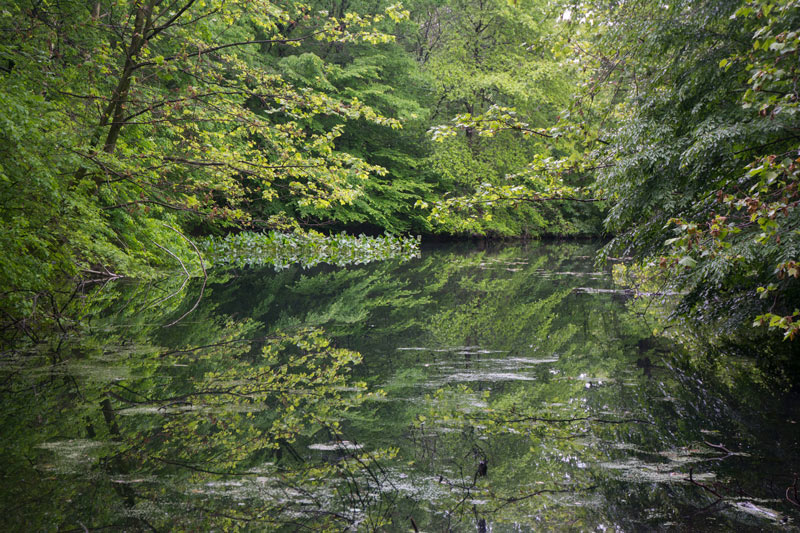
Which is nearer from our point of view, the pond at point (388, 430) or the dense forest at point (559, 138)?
the pond at point (388, 430)

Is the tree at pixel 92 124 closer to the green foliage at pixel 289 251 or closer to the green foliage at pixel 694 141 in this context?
the green foliage at pixel 694 141

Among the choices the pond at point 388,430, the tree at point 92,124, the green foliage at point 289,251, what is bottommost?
the pond at point 388,430

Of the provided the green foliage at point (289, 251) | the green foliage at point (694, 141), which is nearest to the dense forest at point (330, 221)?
the green foliage at point (694, 141)

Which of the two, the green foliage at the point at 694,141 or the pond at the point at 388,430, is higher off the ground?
the green foliage at the point at 694,141

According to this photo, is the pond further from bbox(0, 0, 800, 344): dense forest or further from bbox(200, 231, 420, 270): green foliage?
bbox(200, 231, 420, 270): green foliage

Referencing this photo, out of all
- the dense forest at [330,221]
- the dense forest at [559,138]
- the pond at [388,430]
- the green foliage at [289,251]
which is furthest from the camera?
the green foliage at [289,251]

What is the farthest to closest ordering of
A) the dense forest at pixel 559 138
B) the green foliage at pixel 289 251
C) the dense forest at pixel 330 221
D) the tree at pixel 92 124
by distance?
the green foliage at pixel 289 251 < the tree at pixel 92 124 < the dense forest at pixel 559 138 < the dense forest at pixel 330 221

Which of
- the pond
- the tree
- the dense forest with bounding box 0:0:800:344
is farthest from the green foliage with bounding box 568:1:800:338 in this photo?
the tree

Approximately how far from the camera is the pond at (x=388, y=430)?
9.74 feet

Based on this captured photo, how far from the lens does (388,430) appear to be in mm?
4172

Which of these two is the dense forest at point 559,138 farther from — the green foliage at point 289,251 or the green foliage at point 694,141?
the green foliage at point 289,251

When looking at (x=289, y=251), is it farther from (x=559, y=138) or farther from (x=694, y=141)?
(x=694, y=141)

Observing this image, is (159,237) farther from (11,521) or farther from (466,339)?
(11,521)

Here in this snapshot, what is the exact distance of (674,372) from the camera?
238 inches
